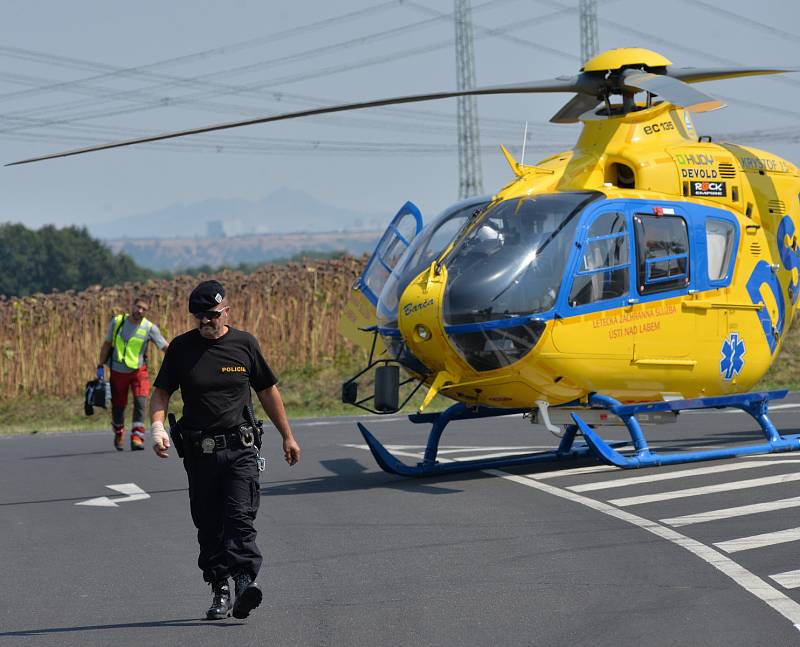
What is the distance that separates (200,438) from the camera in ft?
27.7

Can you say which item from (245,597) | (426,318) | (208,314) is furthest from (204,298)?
(426,318)

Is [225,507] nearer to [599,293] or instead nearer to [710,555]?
[710,555]

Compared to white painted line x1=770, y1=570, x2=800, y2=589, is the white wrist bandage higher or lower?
higher

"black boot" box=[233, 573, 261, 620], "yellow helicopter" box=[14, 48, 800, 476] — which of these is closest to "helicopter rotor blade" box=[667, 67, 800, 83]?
"yellow helicopter" box=[14, 48, 800, 476]

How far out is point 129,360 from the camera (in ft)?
62.6

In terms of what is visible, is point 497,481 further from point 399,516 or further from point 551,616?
point 551,616

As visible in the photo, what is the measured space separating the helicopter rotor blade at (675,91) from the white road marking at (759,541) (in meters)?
4.65

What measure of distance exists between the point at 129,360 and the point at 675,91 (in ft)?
28.9

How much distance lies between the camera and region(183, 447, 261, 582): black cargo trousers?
8.24 m

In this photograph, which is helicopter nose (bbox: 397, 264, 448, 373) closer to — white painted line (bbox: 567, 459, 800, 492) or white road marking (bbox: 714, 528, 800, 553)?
white painted line (bbox: 567, 459, 800, 492)

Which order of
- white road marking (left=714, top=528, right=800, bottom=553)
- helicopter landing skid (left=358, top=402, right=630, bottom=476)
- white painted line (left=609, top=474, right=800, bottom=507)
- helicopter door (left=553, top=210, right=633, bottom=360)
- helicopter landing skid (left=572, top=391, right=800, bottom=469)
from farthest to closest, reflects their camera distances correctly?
helicopter landing skid (left=358, top=402, right=630, bottom=476)
helicopter landing skid (left=572, top=391, right=800, bottom=469)
helicopter door (left=553, top=210, right=633, bottom=360)
white painted line (left=609, top=474, right=800, bottom=507)
white road marking (left=714, top=528, right=800, bottom=553)

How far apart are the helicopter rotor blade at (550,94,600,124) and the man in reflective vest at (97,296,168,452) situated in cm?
633

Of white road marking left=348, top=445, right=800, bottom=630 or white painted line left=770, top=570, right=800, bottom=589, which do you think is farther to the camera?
white painted line left=770, top=570, right=800, bottom=589

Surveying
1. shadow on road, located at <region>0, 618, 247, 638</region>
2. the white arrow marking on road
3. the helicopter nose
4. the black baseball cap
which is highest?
the black baseball cap
